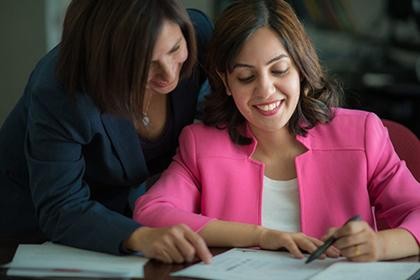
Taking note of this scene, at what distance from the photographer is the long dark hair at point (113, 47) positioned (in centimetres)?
150

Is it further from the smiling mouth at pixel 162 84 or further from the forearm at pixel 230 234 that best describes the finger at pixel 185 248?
the smiling mouth at pixel 162 84

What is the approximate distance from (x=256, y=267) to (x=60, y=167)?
46cm

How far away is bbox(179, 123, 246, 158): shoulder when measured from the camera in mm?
1744

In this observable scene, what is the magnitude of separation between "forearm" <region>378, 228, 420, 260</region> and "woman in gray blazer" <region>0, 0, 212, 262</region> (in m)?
0.31

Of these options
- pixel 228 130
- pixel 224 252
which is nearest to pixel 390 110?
pixel 228 130

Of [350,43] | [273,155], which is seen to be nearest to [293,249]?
[273,155]

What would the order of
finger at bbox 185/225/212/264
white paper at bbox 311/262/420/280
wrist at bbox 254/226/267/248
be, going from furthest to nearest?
wrist at bbox 254/226/267/248
finger at bbox 185/225/212/264
white paper at bbox 311/262/420/280

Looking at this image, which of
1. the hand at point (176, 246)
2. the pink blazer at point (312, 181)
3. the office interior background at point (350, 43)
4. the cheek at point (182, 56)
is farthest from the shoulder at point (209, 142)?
the office interior background at point (350, 43)

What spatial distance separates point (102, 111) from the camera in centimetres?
163

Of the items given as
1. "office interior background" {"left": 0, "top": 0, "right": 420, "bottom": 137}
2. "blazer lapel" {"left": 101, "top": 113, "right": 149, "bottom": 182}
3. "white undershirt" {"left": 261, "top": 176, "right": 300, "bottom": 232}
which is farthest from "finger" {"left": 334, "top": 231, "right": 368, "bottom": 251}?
"office interior background" {"left": 0, "top": 0, "right": 420, "bottom": 137}

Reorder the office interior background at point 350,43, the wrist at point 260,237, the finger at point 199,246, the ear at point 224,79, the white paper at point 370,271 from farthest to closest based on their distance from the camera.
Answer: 1. the office interior background at point 350,43
2. the ear at point 224,79
3. the wrist at point 260,237
4. the finger at point 199,246
5. the white paper at point 370,271

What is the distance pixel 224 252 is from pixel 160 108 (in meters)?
0.46

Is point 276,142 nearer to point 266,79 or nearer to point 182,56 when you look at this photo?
point 266,79

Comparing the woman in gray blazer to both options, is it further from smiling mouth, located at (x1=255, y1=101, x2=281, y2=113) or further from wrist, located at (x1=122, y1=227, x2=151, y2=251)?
smiling mouth, located at (x1=255, y1=101, x2=281, y2=113)
